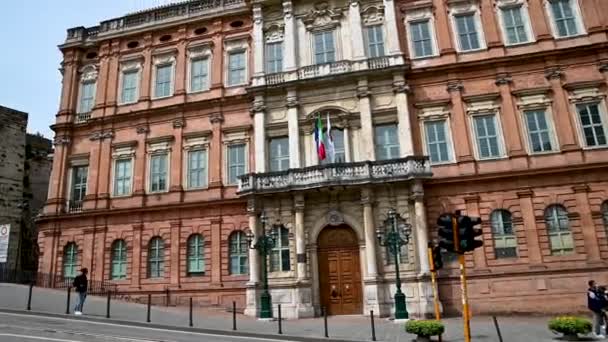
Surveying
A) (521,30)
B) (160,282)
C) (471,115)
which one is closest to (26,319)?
(160,282)

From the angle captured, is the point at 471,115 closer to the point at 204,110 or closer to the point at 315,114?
the point at 315,114

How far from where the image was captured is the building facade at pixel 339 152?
2119 centimetres

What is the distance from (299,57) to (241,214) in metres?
9.57

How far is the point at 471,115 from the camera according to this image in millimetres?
23422

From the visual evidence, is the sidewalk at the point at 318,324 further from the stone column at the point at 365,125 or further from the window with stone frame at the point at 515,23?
the window with stone frame at the point at 515,23

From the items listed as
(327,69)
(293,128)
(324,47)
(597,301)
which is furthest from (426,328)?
(324,47)

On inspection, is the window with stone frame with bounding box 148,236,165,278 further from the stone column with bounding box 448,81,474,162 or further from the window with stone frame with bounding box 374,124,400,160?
the stone column with bounding box 448,81,474,162

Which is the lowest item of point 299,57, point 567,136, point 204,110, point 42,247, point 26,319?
point 26,319

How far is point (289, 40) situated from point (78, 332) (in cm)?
1882

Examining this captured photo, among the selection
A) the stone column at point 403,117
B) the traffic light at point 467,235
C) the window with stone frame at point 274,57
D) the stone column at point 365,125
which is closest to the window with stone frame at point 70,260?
the window with stone frame at point 274,57

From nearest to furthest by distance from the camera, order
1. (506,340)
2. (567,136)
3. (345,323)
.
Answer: (506,340) < (345,323) < (567,136)

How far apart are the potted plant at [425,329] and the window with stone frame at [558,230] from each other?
11.3 meters

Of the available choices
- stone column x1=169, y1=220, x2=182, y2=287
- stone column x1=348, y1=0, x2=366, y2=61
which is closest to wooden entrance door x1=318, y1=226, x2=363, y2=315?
stone column x1=169, y1=220, x2=182, y2=287

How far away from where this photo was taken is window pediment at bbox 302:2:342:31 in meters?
26.1
